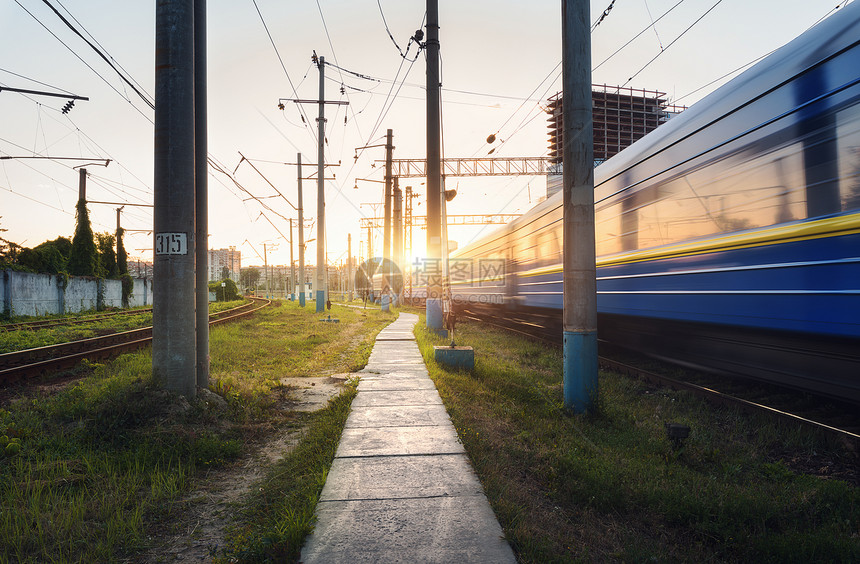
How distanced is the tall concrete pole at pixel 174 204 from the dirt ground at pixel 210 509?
1223 mm

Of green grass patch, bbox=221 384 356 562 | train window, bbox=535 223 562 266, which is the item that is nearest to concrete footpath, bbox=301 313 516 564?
green grass patch, bbox=221 384 356 562

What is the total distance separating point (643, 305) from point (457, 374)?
2753mm

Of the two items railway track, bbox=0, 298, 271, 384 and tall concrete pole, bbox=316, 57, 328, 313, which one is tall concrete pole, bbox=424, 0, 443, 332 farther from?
tall concrete pole, bbox=316, 57, 328, 313

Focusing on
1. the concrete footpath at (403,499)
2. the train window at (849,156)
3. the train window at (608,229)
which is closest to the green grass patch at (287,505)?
the concrete footpath at (403,499)

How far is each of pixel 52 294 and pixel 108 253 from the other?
33.6ft

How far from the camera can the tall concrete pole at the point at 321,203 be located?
22.3 m

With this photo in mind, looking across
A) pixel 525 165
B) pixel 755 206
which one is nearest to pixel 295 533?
pixel 755 206

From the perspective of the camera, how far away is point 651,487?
10.0 ft

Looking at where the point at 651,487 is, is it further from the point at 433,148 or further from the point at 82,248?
the point at 82,248

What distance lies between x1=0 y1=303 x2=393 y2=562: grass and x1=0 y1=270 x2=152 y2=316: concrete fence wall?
19.0 metres

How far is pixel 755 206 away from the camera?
4527 mm

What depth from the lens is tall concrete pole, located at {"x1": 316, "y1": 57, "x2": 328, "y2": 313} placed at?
878 inches

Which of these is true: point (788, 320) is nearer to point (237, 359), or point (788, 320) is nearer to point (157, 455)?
point (157, 455)

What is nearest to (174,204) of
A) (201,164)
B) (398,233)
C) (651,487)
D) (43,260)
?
(201,164)
